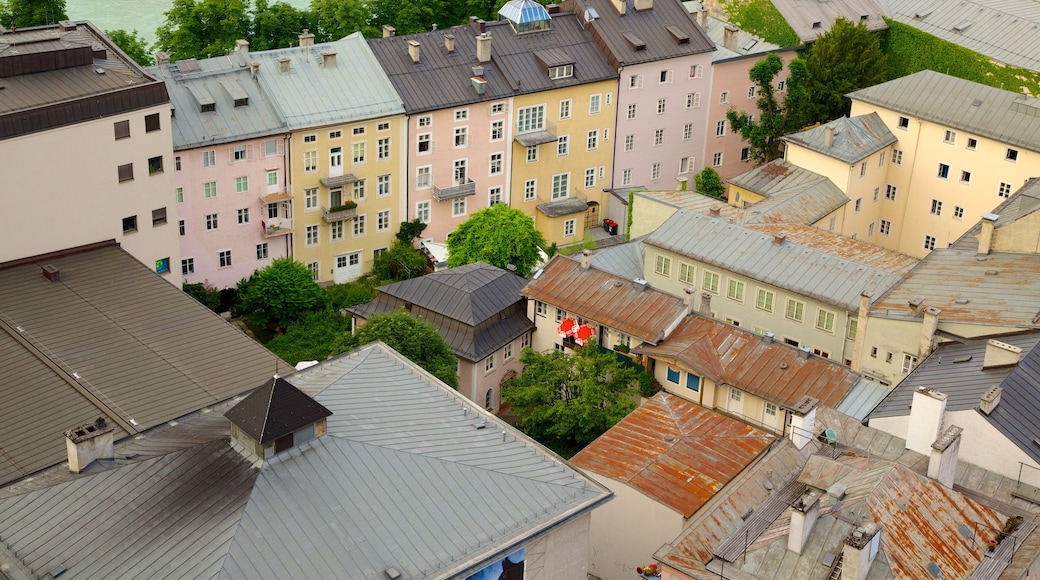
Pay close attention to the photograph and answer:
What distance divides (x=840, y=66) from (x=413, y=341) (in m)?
41.4

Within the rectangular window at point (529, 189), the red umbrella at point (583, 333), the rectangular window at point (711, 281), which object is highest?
the rectangular window at point (529, 189)

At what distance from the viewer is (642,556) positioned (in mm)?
54438

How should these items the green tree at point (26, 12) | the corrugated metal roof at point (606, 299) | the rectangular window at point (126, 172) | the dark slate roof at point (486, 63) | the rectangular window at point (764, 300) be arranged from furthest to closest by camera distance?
the green tree at point (26, 12) < the dark slate roof at point (486, 63) < the rectangular window at point (764, 300) < the corrugated metal roof at point (606, 299) < the rectangular window at point (126, 172)

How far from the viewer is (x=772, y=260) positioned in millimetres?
70375

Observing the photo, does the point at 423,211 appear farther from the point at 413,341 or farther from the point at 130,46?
the point at 130,46

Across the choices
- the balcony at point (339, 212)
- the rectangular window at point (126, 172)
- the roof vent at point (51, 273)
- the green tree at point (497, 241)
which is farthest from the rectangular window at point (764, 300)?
the roof vent at point (51, 273)

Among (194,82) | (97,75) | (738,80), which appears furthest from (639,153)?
(97,75)

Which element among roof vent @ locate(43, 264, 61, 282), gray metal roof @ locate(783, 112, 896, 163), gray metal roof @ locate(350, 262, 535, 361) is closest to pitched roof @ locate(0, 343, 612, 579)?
roof vent @ locate(43, 264, 61, 282)

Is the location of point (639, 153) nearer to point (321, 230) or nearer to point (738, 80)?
point (738, 80)

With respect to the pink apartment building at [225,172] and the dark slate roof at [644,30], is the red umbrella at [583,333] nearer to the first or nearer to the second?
the pink apartment building at [225,172]

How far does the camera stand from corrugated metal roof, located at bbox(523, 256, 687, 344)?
66.6 m

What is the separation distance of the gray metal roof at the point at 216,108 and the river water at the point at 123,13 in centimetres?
4348

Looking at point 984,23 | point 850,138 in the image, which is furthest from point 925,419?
point 984,23

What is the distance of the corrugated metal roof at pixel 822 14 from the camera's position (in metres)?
96.8
